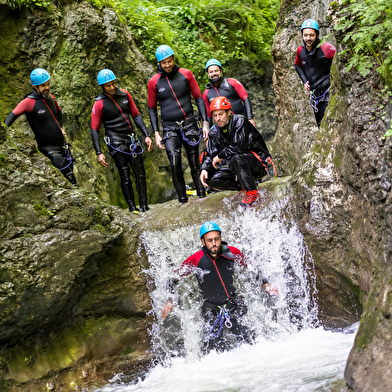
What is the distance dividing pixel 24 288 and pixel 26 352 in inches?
35.6

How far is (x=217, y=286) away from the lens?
5.00 meters

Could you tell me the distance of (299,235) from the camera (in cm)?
542

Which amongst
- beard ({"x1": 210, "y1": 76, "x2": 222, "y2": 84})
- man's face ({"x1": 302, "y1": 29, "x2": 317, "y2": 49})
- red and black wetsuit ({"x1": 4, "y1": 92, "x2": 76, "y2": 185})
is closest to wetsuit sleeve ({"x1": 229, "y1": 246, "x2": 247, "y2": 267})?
red and black wetsuit ({"x1": 4, "y1": 92, "x2": 76, "y2": 185})

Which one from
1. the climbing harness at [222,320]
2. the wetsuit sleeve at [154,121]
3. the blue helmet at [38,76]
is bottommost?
the climbing harness at [222,320]

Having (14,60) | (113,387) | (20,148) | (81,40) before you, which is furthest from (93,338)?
(81,40)

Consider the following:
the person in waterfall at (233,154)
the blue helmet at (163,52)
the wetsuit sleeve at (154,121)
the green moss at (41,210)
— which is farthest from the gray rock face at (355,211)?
the green moss at (41,210)

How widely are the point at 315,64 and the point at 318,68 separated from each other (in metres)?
0.08

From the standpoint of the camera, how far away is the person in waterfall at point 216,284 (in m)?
4.97

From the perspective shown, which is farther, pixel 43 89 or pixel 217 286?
pixel 43 89

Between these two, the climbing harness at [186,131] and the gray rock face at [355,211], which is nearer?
the gray rock face at [355,211]

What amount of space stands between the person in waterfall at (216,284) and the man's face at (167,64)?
263cm

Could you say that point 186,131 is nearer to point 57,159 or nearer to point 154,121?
point 154,121

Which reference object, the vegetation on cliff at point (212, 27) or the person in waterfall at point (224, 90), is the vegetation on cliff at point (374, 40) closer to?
the person in waterfall at point (224, 90)

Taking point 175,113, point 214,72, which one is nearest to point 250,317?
point 175,113
